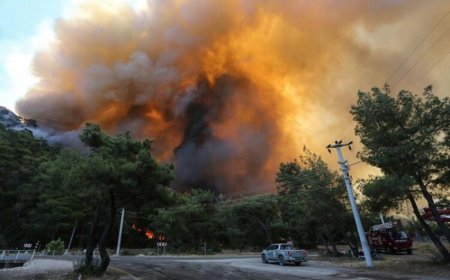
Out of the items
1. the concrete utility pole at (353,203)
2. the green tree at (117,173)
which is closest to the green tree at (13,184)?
the green tree at (117,173)

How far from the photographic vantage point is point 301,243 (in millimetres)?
70062

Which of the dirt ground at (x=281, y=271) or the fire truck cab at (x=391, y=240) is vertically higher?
the fire truck cab at (x=391, y=240)

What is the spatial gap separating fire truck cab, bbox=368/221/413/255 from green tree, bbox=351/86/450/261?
14843mm

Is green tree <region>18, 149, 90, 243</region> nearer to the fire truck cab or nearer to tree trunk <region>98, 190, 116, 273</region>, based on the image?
tree trunk <region>98, 190, 116, 273</region>

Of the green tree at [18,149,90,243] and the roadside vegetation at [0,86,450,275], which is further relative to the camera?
the green tree at [18,149,90,243]

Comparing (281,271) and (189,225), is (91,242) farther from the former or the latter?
(189,225)

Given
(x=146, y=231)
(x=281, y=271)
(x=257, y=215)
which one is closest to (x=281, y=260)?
(x=281, y=271)

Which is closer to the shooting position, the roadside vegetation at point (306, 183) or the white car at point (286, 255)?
the roadside vegetation at point (306, 183)

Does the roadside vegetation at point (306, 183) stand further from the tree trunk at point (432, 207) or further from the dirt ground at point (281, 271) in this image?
the dirt ground at point (281, 271)

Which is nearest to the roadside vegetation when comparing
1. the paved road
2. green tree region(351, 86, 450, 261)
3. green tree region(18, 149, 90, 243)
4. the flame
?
green tree region(351, 86, 450, 261)

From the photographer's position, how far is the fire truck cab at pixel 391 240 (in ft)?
109

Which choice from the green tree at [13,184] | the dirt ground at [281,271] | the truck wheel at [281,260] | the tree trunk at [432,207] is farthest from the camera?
the green tree at [13,184]

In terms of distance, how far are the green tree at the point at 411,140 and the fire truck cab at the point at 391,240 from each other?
1484 centimetres

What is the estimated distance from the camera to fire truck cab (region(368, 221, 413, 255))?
33250 millimetres
